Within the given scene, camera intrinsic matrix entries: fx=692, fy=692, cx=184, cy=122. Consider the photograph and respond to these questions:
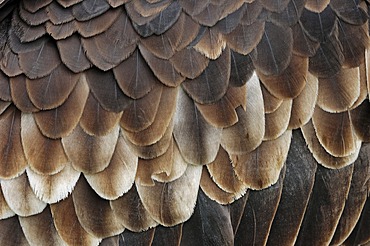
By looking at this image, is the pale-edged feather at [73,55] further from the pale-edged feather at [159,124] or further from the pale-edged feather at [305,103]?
the pale-edged feather at [305,103]

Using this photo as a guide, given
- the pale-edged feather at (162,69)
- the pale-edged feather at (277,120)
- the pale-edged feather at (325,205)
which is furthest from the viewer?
the pale-edged feather at (325,205)

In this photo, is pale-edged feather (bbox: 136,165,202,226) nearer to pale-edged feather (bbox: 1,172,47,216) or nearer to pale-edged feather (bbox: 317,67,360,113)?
pale-edged feather (bbox: 1,172,47,216)

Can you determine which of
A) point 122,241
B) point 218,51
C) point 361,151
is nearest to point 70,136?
point 122,241

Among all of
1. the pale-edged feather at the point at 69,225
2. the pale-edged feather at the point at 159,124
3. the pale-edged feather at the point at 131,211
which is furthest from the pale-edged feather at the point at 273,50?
the pale-edged feather at the point at 69,225

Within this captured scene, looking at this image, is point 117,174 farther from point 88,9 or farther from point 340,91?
point 340,91

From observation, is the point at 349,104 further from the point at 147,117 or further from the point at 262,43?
the point at 147,117
